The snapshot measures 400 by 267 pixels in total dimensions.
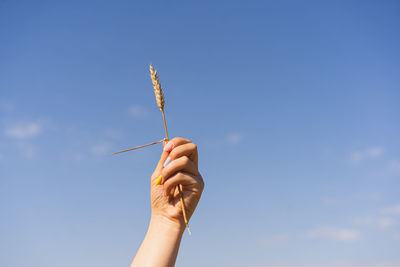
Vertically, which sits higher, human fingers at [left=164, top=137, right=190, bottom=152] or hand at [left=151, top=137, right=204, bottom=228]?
human fingers at [left=164, top=137, right=190, bottom=152]

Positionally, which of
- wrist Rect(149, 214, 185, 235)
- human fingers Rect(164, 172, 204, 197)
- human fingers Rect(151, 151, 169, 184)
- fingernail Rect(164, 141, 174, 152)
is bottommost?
wrist Rect(149, 214, 185, 235)

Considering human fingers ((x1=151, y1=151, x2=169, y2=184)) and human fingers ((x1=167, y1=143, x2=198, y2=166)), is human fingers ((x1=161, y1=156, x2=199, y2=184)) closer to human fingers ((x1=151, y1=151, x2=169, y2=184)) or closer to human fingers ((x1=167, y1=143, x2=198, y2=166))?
human fingers ((x1=167, y1=143, x2=198, y2=166))

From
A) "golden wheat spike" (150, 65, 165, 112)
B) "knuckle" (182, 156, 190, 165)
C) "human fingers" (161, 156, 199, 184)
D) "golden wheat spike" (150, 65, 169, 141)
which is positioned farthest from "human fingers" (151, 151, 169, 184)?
"golden wheat spike" (150, 65, 165, 112)

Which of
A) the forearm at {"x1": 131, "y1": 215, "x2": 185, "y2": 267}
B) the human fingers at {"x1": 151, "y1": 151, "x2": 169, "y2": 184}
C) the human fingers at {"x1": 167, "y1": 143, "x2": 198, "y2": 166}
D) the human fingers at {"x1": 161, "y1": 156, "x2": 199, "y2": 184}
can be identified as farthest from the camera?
the human fingers at {"x1": 151, "y1": 151, "x2": 169, "y2": 184}

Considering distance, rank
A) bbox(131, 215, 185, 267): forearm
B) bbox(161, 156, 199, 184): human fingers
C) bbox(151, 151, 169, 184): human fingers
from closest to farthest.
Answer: bbox(131, 215, 185, 267): forearm, bbox(161, 156, 199, 184): human fingers, bbox(151, 151, 169, 184): human fingers

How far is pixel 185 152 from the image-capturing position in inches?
220

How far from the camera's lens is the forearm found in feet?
16.7

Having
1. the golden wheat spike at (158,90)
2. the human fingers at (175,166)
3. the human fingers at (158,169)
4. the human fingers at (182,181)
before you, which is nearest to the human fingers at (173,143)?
the human fingers at (158,169)

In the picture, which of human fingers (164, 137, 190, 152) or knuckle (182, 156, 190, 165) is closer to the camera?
knuckle (182, 156, 190, 165)

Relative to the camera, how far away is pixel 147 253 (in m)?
5.20

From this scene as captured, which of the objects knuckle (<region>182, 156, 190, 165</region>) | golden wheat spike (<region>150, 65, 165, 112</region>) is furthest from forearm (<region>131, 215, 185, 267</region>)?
golden wheat spike (<region>150, 65, 165, 112</region>)

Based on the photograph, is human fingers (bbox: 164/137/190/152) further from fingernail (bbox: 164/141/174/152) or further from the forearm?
the forearm

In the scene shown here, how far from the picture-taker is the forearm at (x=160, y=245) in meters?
5.08

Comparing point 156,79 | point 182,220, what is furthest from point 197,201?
point 156,79
